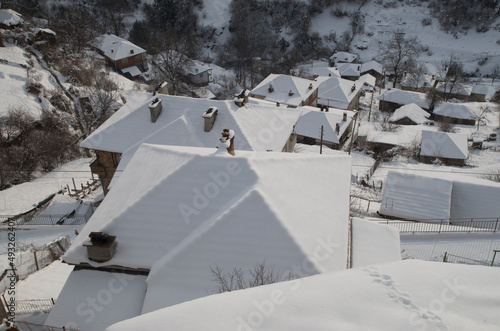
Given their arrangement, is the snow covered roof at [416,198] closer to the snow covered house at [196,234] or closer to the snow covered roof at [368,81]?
the snow covered house at [196,234]

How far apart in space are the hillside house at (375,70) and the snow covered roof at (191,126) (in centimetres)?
5550

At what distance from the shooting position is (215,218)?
10.3 metres

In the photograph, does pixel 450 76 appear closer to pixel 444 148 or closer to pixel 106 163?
pixel 444 148

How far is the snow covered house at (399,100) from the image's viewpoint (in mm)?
56219

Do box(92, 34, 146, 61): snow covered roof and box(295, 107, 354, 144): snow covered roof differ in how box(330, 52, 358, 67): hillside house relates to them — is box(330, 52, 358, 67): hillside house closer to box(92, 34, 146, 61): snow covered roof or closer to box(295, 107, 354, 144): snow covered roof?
box(295, 107, 354, 144): snow covered roof

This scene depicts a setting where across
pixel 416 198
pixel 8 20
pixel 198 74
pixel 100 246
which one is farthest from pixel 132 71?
pixel 100 246

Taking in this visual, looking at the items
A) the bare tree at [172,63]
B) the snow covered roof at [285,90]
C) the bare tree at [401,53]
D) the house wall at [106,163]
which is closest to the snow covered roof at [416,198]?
the house wall at [106,163]

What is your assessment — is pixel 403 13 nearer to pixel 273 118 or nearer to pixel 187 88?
pixel 187 88

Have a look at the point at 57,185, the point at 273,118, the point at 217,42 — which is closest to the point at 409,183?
the point at 273,118

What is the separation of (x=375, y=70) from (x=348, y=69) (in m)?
6.56

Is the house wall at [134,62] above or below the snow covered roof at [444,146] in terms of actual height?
above

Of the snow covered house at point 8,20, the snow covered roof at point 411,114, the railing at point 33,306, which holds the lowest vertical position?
the snow covered roof at point 411,114

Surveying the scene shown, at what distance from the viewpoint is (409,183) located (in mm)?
23688

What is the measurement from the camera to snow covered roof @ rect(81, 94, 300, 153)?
19.3 m
